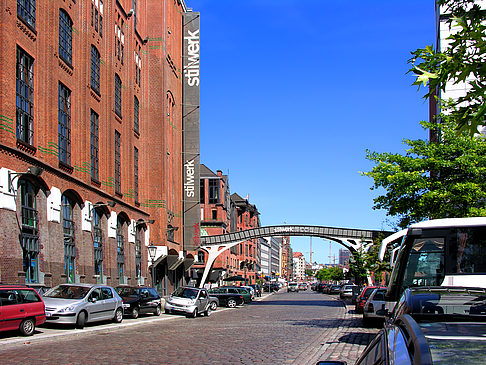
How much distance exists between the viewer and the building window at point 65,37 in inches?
1199

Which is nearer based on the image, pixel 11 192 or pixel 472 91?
pixel 472 91

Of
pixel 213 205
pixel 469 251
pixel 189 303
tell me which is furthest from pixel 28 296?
pixel 213 205

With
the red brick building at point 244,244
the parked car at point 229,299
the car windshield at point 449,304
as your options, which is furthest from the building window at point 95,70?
the red brick building at point 244,244

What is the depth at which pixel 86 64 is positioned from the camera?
34.0 m

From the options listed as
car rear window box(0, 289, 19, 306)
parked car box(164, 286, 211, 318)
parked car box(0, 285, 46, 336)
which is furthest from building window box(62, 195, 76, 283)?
car rear window box(0, 289, 19, 306)

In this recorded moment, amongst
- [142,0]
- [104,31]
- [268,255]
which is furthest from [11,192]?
[268,255]

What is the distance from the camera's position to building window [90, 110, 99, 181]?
35.2 m

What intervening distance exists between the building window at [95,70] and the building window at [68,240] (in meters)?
8.45

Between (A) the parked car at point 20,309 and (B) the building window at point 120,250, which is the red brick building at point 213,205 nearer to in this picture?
(B) the building window at point 120,250

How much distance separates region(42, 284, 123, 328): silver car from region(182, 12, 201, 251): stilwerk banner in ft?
103

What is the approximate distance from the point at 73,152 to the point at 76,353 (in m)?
19.5

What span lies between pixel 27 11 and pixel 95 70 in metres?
9.83

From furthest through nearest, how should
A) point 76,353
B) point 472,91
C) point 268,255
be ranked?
point 268,255
point 76,353
point 472,91

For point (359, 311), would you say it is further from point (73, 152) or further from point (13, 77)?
point (13, 77)
